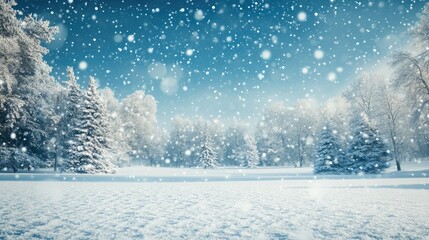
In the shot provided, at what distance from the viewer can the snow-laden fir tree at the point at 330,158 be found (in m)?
28.9

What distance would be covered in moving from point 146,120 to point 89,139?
28.3 metres

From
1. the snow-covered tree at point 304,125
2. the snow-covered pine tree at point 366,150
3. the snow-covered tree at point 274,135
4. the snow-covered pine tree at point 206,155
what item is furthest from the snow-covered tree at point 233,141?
the snow-covered pine tree at point 366,150

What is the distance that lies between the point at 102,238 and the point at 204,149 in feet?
174

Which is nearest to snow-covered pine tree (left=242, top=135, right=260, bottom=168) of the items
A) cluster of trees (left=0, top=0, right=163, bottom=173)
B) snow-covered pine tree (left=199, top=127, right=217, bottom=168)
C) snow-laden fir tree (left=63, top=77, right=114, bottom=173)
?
snow-covered pine tree (left=199, top=127, right=217, bottom=168)

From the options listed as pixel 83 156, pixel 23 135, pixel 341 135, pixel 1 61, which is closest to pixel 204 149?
pixel 341 135

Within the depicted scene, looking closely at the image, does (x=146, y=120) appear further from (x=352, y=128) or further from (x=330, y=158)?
(x=352, y=128)

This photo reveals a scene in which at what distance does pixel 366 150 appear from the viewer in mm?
27000

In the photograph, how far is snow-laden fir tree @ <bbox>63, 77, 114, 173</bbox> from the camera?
2706cm

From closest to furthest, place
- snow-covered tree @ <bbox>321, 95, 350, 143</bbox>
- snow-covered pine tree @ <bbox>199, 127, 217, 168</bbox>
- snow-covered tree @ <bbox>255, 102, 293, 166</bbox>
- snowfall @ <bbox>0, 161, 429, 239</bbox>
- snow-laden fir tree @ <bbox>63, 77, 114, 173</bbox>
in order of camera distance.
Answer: snowfall @ <bbox>0, 161, 429, 239</bbox>
snow-laden fir tree @ <bbox>63, 77, 114, 173</bbox>
snow-covered tree @ <bbox>321, 95, 350, 143</bbox>
snow-covered pine tree @ <bbox>199, 127, 217, 168</bbox>
snow-covered tree @ <bbox>255, 102, 293, 166</bbox>

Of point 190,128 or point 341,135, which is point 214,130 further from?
point 341,135

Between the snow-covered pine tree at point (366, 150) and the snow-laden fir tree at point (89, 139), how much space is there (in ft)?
87.0

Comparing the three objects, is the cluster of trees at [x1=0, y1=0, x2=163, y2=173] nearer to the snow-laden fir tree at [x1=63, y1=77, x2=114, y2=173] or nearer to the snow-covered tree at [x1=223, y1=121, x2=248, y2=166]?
the snow-laden fir tree at [x1=63, y1=77, x2=114, y2=173]

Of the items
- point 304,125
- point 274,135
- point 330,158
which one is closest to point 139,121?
point 274,135

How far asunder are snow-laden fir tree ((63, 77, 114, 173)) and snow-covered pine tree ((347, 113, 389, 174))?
87.0 feet
